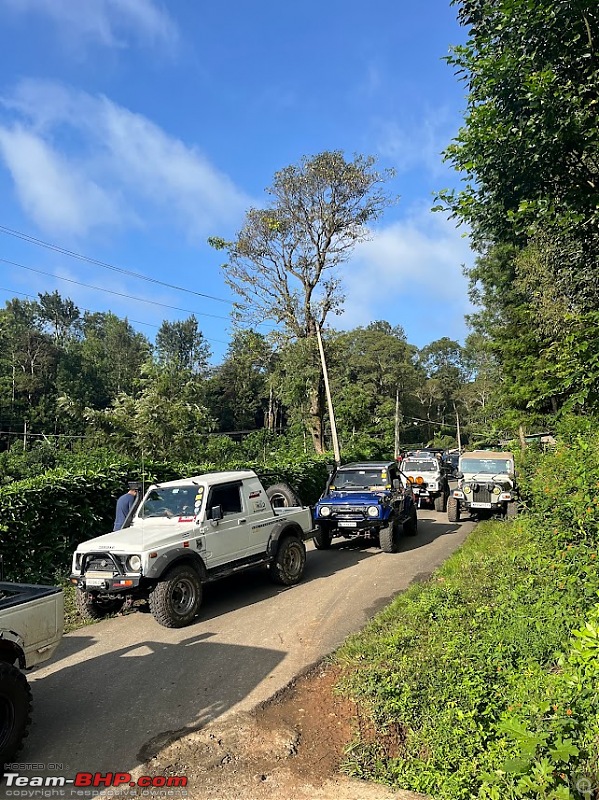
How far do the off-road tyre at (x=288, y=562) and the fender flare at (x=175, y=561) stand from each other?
69.9 inches

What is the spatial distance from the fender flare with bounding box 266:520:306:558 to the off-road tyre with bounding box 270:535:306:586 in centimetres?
9

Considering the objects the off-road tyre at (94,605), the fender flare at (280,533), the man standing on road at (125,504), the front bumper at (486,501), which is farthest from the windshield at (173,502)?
the front bumper at (486,501)

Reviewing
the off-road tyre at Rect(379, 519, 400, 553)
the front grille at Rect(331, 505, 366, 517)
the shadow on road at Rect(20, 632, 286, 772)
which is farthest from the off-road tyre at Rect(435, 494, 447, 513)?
the shadow on road at Rect(20, 632, 286, 772)

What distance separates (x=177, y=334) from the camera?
114 metres

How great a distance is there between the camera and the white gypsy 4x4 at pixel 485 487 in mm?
16156

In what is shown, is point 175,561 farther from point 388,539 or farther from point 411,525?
point 411,525

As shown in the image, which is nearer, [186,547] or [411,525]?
[186,547]

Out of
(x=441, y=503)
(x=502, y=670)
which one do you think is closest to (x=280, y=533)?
(x=502, y=670)

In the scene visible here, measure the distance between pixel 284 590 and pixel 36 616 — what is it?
537 cm

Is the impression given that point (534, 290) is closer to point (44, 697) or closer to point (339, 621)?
point (339, 621)

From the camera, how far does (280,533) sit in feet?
31.6

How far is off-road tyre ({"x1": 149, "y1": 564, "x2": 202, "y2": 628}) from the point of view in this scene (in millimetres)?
7383

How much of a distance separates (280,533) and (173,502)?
195 centimetres

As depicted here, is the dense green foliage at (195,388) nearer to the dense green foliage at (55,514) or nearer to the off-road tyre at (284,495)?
the dense green foliage at (55,514)
